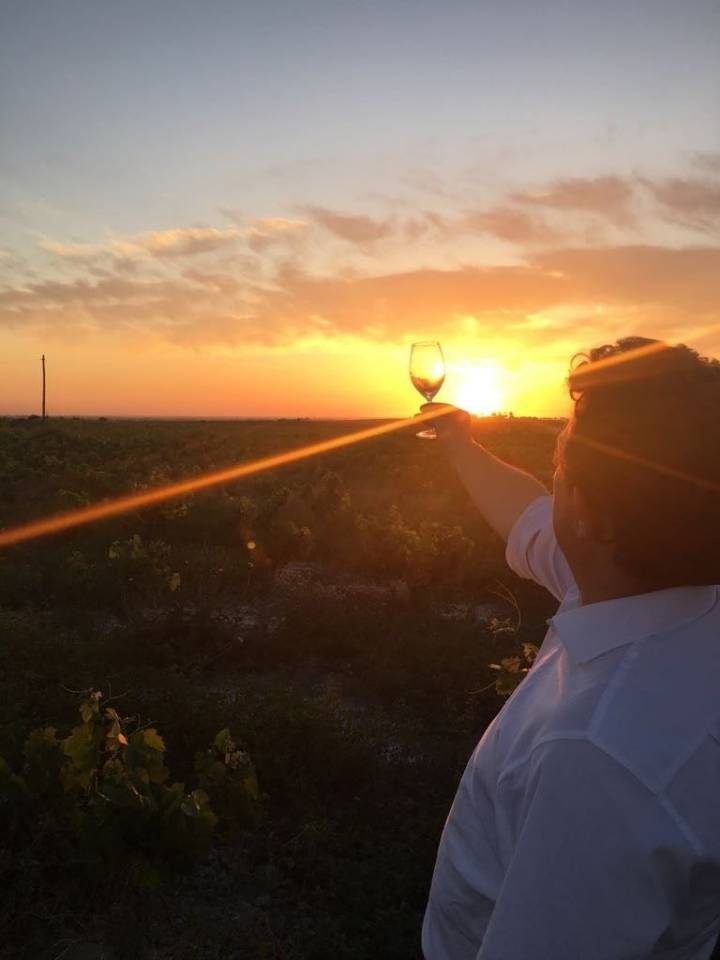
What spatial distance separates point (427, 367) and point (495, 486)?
2.27 feet

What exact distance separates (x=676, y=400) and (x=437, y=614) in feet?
24.4

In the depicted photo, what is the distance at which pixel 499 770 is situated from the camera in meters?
1.29

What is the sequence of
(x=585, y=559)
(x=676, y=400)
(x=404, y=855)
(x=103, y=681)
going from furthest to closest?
(x=103, y=681) < (x=404, y=855) < (x=585, y=559) < (x=676, y=400)

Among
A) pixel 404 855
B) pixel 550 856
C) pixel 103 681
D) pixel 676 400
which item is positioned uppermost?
pixel 676 400

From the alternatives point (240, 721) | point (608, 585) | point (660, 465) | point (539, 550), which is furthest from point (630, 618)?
point (240, 721)

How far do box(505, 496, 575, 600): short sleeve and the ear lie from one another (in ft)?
2.40

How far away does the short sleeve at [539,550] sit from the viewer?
7.14 ft

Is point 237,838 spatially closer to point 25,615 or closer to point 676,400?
point 676,400

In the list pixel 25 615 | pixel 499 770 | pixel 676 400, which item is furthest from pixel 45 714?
pixel 676 400

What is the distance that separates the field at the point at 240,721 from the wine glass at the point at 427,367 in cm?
224

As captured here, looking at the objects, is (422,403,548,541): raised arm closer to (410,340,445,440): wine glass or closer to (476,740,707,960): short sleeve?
(410,340,445,440): wine glass

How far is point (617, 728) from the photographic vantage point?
105 centimetres

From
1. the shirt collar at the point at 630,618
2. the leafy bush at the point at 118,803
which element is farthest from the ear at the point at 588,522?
the leafy bush at the point at 118,803

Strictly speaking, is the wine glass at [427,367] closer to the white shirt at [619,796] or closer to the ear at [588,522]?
the ear at [588,522]
